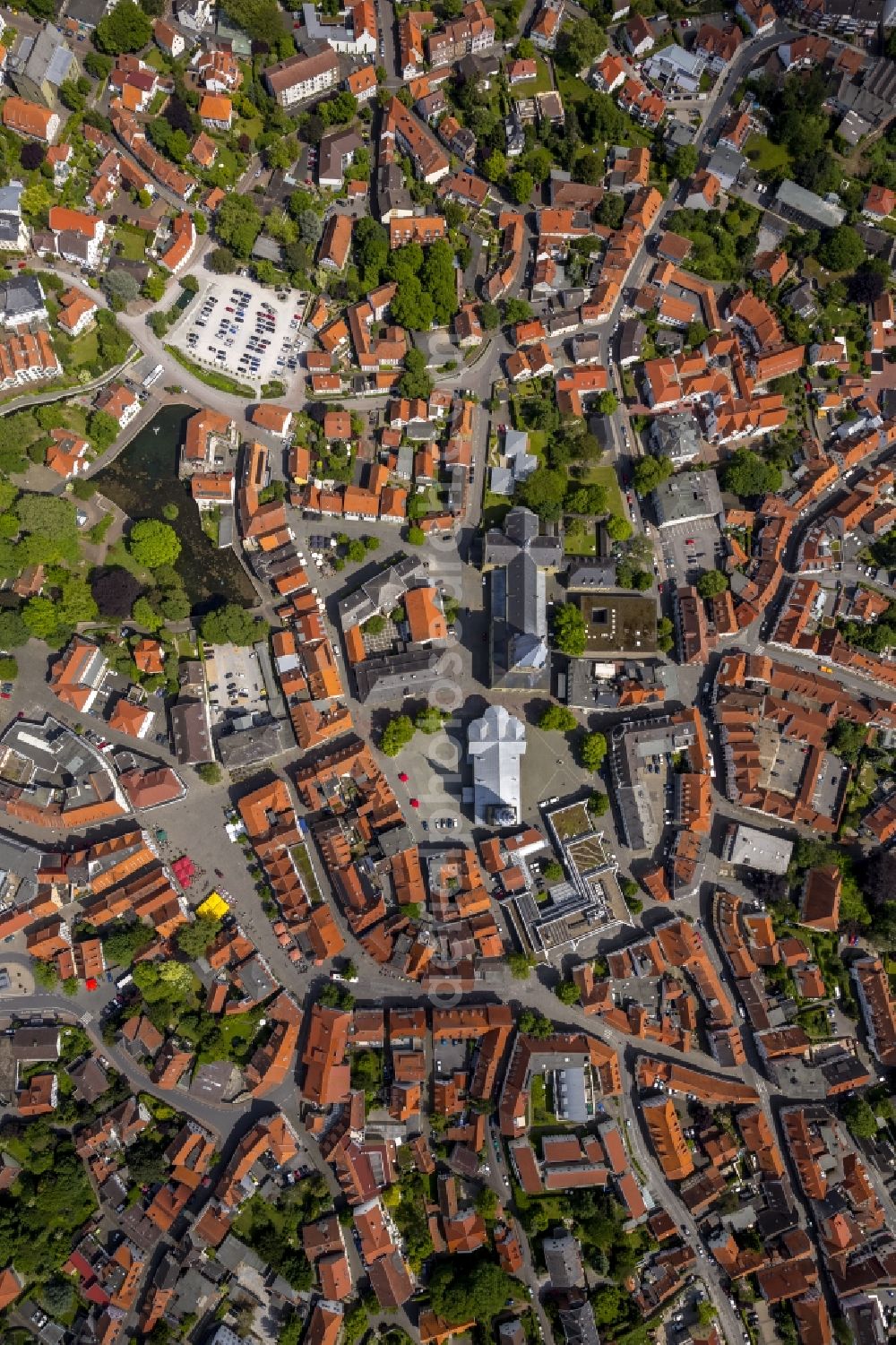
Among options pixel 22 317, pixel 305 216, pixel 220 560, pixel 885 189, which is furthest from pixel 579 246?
pixel 22 317

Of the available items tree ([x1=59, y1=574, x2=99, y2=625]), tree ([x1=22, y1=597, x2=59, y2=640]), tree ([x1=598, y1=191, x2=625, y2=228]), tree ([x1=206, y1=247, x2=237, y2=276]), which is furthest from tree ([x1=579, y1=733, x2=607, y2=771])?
tree ([x1=206, y1=247, x2=237, y2=276])

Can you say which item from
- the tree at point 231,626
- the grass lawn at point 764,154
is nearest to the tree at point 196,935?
the tree at point 231,626

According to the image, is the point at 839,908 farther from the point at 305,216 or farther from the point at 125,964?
the point at 305,216

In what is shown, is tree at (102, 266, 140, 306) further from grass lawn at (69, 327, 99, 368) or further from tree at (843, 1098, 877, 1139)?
tree at (843, 1098, 877, 1139)

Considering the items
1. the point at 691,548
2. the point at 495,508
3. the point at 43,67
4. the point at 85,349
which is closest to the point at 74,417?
the point at 85,349

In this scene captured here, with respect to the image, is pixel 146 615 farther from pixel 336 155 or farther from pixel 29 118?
pixel 29 118

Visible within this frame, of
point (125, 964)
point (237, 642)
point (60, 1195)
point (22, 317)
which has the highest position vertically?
point (22, 317)
